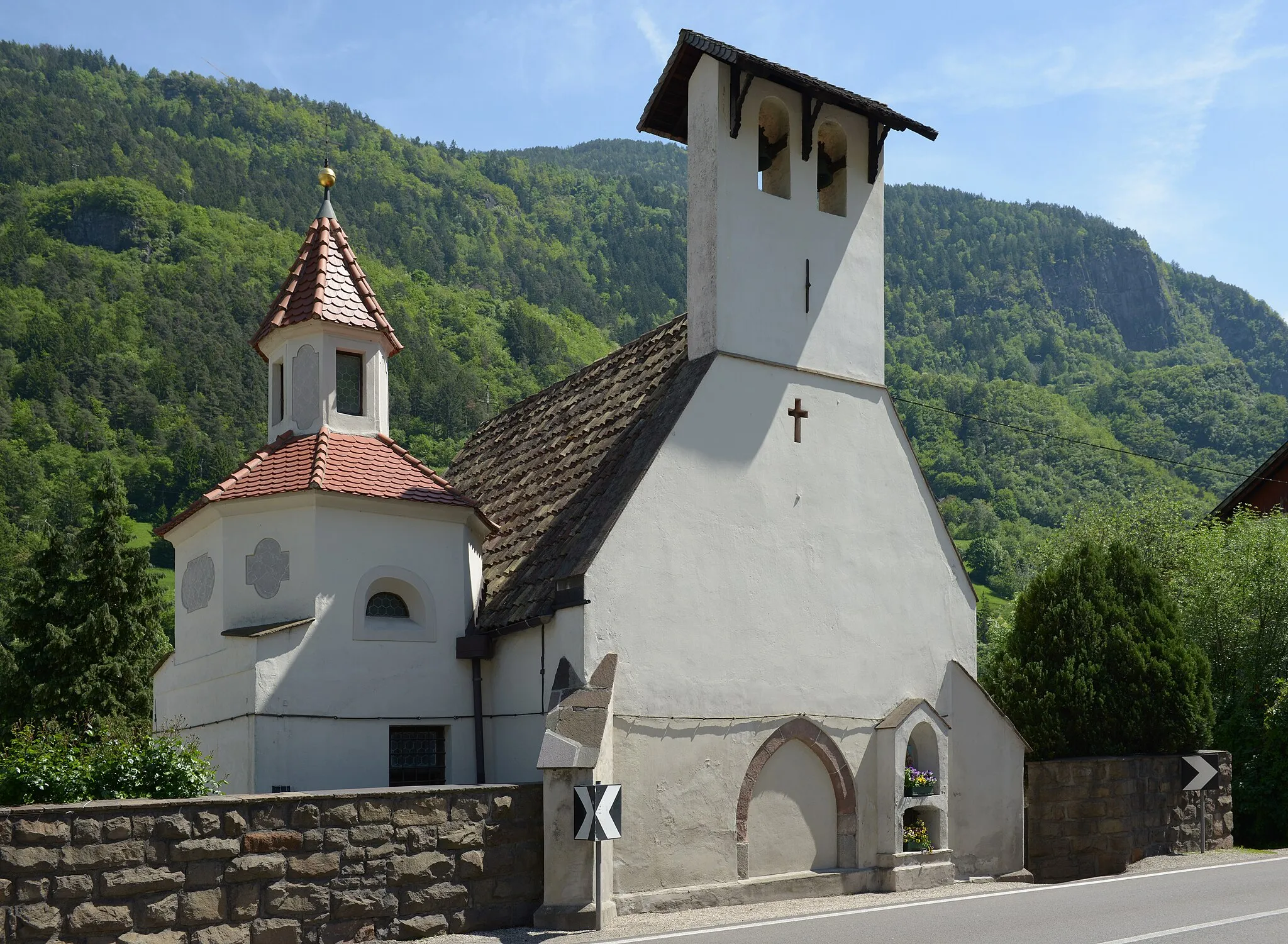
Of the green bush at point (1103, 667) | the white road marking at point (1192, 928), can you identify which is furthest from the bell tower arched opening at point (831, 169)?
the white road marking at point (1192, 928)

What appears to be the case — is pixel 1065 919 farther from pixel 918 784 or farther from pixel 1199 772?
pixel 1199 772

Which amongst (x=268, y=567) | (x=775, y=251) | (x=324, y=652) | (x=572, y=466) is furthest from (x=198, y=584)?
(x=775, y=251)

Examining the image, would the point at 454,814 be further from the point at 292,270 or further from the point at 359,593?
the point at 292,270

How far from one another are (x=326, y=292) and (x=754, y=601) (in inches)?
334

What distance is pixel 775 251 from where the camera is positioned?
62.6 ft

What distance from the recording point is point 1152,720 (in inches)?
890

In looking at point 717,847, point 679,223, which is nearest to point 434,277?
point 679,223

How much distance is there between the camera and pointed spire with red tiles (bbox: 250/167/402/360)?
808 inches

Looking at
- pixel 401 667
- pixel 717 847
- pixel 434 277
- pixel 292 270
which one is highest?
pixel 434 277

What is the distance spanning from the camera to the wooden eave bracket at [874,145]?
2045 centimetres

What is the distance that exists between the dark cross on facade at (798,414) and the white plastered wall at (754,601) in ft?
0.34

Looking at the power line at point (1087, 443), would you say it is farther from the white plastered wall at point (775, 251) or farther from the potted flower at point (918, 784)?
the potted flower at point (918, 784)

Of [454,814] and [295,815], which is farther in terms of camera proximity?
[454,814]

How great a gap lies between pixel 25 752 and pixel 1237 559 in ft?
83.3
